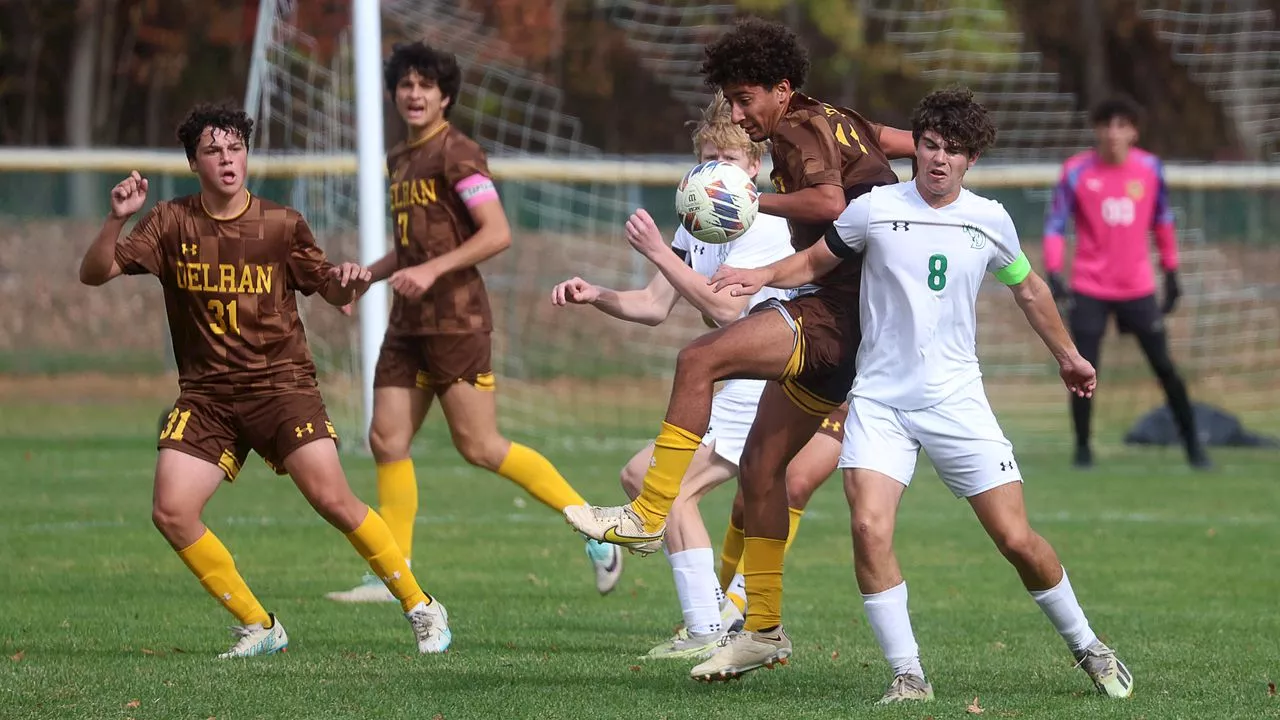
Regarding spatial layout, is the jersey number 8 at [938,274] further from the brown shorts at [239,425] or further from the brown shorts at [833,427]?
the brown shorts at [239,425]

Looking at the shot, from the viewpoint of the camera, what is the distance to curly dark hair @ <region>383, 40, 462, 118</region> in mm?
7746

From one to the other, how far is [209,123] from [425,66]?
1713 millimetres

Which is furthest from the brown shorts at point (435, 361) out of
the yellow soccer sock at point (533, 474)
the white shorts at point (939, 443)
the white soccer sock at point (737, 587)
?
the white shorts at point (939, 443)

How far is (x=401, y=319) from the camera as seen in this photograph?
7.89m

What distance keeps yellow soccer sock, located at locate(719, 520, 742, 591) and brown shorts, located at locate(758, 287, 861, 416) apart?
109 cm

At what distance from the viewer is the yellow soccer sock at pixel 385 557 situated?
6.47 meters

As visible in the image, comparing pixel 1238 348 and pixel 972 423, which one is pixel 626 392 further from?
pixel 972 423

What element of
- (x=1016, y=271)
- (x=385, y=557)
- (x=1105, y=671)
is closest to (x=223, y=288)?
(x=385, y=557)

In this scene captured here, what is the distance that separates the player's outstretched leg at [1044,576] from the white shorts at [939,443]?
0.23 ft

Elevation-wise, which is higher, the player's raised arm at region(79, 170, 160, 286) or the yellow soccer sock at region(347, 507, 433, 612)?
the player's raised arm at region(79, 170, 160, 286)

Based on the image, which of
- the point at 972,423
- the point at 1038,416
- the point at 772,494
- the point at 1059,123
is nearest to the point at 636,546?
the point at 772,494

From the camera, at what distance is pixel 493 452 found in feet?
25.7

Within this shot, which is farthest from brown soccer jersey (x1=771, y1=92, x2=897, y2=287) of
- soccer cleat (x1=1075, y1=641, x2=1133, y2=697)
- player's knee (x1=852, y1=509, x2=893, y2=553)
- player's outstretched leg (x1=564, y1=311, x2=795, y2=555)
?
soccer cleat (x1=1075, y1=641, x2=1133, y2=697)

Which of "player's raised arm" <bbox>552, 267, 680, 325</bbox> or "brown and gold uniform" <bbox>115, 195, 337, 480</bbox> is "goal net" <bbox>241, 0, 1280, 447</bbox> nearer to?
"brown and gold uniform" <bbox>115, 195, 337, 480</bbox>
